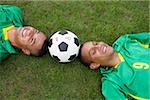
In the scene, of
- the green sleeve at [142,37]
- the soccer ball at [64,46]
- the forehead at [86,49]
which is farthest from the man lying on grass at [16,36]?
→ the green sleeve at [142,37]

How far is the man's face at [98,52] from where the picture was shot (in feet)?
10.5

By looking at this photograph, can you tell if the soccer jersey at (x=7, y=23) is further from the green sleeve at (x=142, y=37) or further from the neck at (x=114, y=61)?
the green sleeve at (x=142, y=37)

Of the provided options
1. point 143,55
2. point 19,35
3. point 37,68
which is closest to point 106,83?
point 143,55

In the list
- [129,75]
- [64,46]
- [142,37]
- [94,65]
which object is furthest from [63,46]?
[142,37]

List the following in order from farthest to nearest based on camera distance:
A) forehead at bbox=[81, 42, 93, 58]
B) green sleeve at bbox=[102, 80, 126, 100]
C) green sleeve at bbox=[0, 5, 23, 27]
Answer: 1. green sleeve at bbox=[0, 5, 23, 27]
2. forehead at bbox=[81, 42, 93, 58]
3. green sleeve at bbox=[102, 80, 126, 100]

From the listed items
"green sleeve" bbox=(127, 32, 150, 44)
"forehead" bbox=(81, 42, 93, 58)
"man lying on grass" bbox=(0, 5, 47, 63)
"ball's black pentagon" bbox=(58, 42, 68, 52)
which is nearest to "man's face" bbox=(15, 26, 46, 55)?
"man lying on grass" bbox=(0, 5, 47, 63)

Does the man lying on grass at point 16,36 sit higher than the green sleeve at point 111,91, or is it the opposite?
the man lying on grass at point 16,36

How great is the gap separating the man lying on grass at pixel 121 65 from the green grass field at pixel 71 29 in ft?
0.51

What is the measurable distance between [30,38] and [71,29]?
45cm

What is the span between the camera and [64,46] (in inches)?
126

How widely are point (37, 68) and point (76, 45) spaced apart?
0.45 metres

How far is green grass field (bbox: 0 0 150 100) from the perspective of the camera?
132 inches

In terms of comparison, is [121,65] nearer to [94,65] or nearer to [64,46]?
[94,65]

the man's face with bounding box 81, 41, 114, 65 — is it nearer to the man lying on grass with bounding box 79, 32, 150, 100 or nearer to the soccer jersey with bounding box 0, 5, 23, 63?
the man lying on grass with bounding box 79, 32, 150, 100
